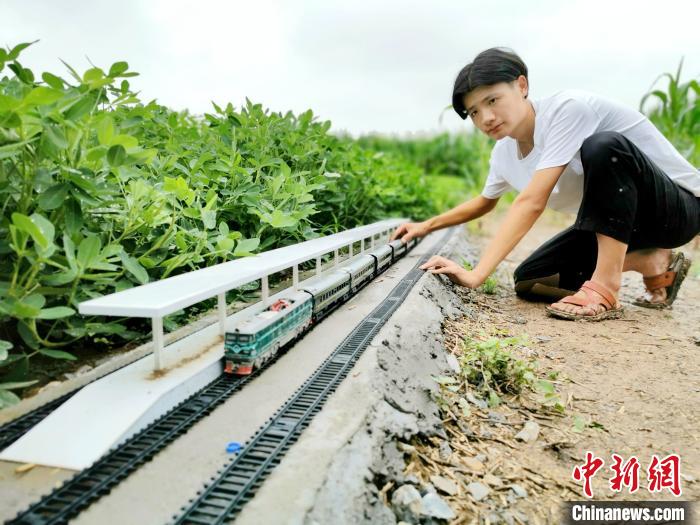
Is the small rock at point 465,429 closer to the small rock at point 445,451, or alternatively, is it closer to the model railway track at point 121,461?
the small rock at point 445,451

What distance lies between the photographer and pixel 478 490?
67.7 inches

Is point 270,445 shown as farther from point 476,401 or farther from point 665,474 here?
point 665,474

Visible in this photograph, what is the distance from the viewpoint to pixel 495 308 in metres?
3.83

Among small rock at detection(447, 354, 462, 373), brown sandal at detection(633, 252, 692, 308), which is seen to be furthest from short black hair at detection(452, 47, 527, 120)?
brown sandal at detection(633, 252, 692, 308)

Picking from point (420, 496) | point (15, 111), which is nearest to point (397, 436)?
point (420, 496)

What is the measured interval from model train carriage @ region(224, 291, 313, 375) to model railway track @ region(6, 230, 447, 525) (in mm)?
63

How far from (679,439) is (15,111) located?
2.72 meters

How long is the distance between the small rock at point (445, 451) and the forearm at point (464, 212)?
269cm

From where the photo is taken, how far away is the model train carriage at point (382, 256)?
4176 millimetres

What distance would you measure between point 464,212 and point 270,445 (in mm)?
3159

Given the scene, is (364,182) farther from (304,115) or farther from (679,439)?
(679,439)

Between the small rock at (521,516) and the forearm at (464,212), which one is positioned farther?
the forearm at (464,212)

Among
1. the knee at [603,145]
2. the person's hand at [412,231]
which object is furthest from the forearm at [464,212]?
the knee at [603,145]

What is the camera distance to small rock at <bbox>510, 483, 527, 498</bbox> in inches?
68.3
